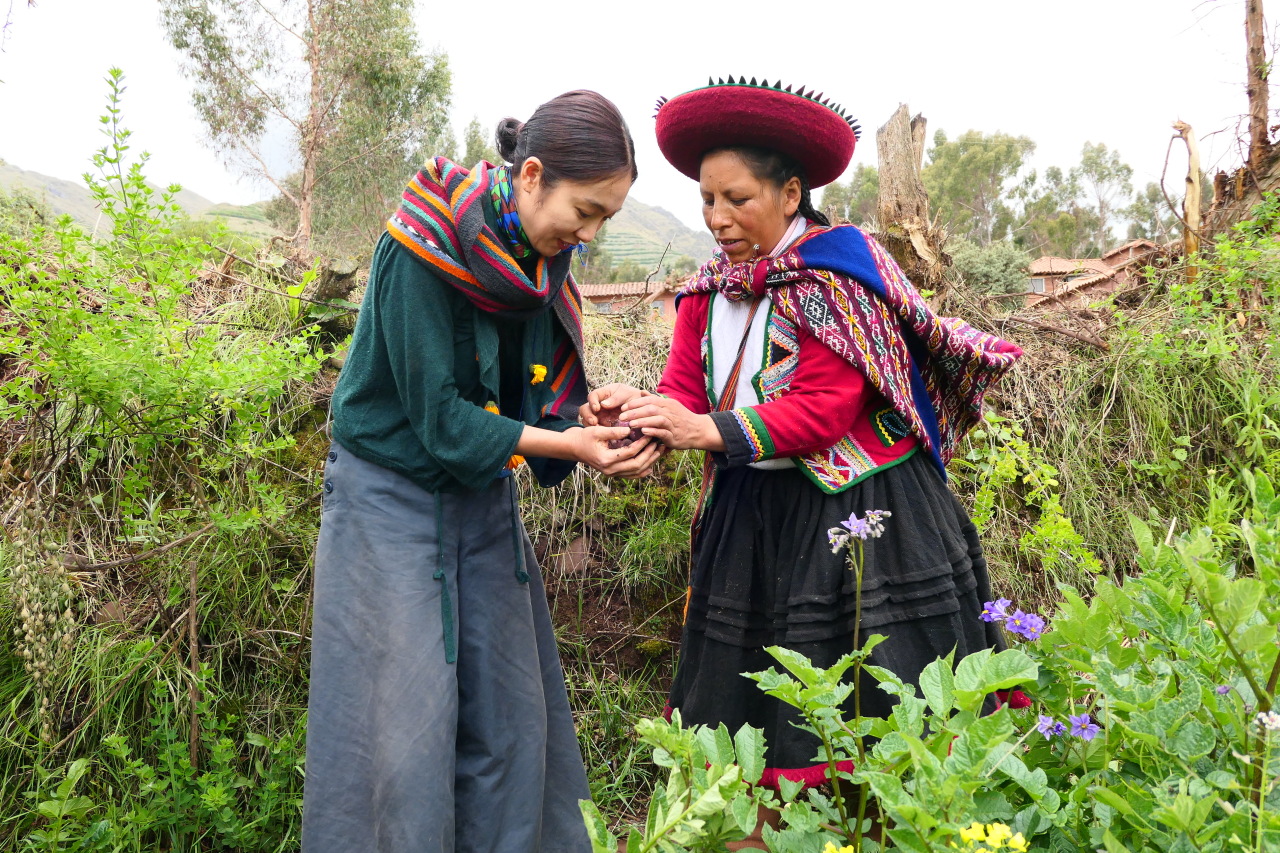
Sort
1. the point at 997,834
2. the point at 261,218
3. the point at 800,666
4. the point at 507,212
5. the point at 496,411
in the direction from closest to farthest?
the point at 997,834
the point at 800,666
the point at 507,212
the point at 496,411
the point at 261,218

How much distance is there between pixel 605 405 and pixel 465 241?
2.11 ft

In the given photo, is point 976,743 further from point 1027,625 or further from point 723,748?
point 1027,625

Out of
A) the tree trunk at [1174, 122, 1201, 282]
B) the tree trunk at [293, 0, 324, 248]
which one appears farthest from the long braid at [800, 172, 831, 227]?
the tree trunk at [293, 0, 324, 248]

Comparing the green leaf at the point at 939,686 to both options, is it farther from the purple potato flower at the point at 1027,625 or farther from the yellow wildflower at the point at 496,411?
the yellow wildflower at the point at 496,411

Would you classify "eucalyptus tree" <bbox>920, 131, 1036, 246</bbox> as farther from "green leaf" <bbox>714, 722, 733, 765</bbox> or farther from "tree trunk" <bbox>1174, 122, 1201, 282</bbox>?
"green leaf" <bbox>714, 722, 733, 765</bbox>

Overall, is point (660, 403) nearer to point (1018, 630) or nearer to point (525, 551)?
point (525, 551)

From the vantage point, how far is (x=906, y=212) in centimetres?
457

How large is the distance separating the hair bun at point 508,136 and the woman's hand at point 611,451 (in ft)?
2.33

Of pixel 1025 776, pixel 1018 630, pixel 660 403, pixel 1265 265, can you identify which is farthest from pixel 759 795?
pixel 1265 265

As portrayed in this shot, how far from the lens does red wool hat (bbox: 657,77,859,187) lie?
214cm

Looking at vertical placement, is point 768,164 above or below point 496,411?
above

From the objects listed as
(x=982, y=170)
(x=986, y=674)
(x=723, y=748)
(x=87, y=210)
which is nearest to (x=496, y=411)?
(x=723, y=748)

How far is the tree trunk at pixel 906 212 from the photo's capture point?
14.8ft

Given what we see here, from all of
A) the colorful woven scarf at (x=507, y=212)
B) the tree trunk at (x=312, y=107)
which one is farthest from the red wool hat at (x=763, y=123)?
the tree trunk at (x=312, y=107)
